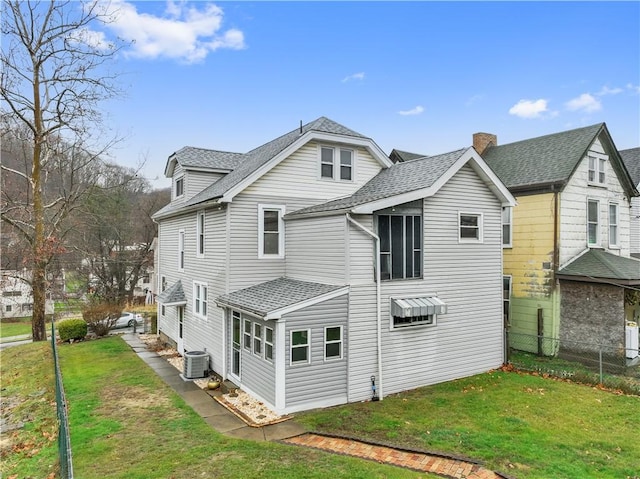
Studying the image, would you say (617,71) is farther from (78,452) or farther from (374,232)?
(78,452)

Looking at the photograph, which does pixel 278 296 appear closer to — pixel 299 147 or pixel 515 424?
pixel 299 147

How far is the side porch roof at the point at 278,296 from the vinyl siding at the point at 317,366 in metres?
0.20

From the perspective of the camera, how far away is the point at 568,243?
16.0m

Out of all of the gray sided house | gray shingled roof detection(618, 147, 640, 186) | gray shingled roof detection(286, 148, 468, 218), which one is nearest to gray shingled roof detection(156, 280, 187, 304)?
the gray sided house

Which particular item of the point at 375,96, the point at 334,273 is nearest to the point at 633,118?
the point at 375,96

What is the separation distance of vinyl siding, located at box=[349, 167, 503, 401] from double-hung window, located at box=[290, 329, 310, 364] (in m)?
1.33

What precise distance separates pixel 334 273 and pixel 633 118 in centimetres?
1657

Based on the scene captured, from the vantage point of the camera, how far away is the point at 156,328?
2238 centimetres

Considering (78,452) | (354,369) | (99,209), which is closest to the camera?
(78,452)

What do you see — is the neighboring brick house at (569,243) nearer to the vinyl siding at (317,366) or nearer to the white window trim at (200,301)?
the vinyl siding at (317,366)

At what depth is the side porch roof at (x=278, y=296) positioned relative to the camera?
9828mm

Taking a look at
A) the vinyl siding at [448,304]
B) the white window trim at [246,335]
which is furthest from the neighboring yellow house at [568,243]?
the white window trim at [246,335]

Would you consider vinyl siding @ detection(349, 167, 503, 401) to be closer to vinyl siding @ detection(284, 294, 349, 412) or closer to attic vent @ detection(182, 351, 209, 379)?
vinyl siding @ detection(284, 294, 349, 412)

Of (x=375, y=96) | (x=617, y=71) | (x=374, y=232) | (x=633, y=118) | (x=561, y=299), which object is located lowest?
(x=561, y=299)
